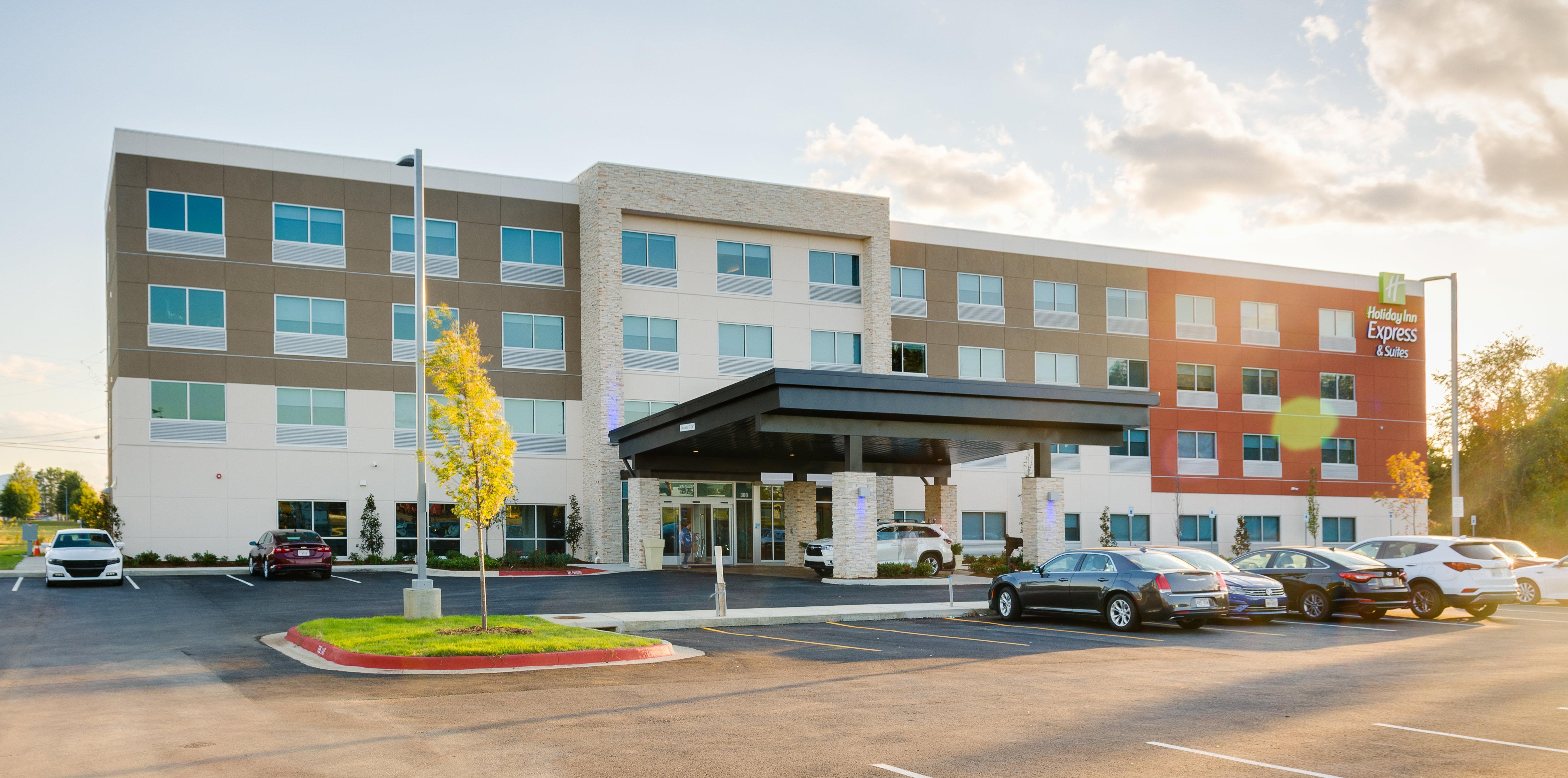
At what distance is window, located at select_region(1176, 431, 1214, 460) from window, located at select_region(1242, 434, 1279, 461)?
1766 millimetres

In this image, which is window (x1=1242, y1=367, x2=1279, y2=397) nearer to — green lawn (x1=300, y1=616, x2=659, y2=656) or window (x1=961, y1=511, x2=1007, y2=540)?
window (x1=961, y1=511, x2=1007, y2=540)

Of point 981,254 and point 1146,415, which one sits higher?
point 981,254

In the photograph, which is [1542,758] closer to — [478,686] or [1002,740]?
[1002,740]

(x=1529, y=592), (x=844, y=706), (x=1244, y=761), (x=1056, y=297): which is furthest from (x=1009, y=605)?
(x=1056, y=297)

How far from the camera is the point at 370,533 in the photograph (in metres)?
37.6

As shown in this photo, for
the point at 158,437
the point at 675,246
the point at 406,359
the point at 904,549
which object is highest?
the point at 675,246

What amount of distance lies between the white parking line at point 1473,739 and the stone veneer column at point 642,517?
28.9m

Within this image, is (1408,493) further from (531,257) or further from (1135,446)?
(531,257)

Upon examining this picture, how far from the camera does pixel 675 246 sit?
40.9 meters

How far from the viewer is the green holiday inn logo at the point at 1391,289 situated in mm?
54781

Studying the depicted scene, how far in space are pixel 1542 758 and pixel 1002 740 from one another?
389 centimetres

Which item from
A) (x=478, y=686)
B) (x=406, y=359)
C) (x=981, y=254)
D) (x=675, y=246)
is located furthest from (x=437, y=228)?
(x=478, y=686)

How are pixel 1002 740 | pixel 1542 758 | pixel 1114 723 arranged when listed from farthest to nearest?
pixel 1114 723, pixel 1002 740, pixel 1542 758

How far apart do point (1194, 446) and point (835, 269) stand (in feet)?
61.2
